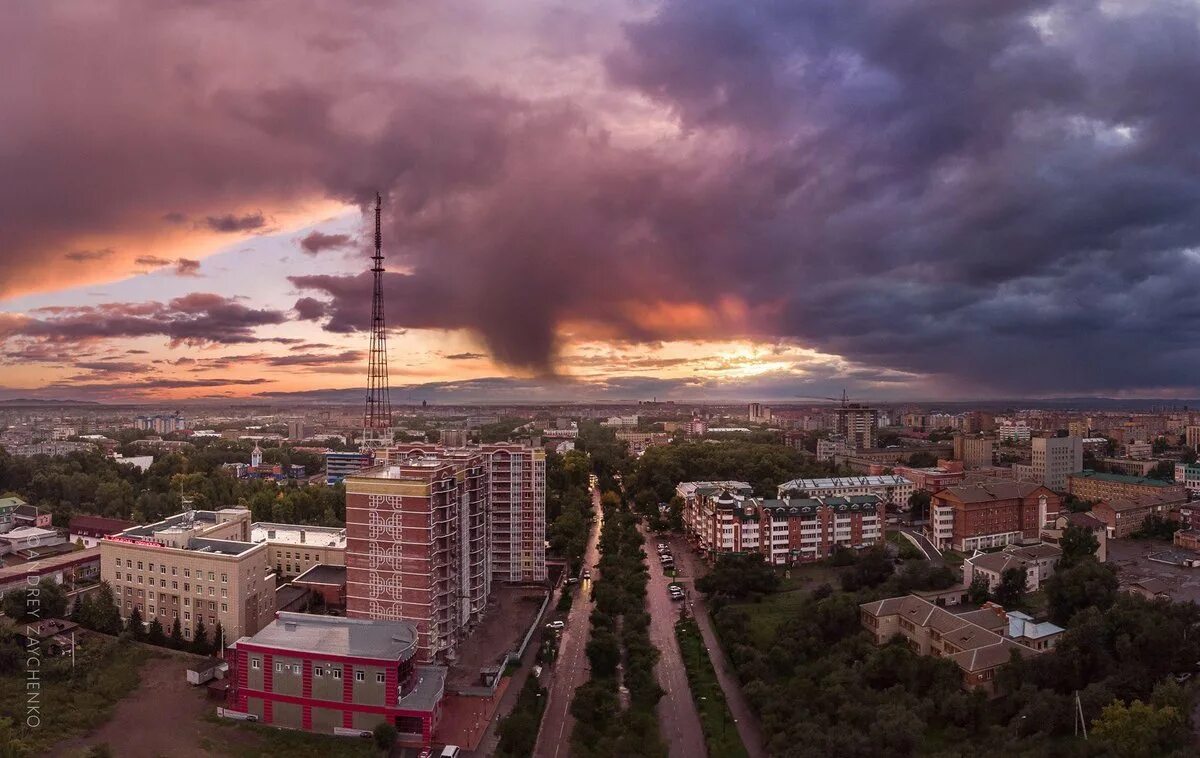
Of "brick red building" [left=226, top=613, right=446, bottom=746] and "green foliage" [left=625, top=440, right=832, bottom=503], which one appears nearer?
"brick red building" [left=226, top=613, right=446, bottom=746]

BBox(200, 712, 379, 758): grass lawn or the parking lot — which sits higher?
the parking lot

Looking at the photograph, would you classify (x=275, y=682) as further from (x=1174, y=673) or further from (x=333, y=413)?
(x=333, y=413)

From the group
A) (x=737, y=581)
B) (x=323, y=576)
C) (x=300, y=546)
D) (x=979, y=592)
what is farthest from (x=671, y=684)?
(x=300, y=546)

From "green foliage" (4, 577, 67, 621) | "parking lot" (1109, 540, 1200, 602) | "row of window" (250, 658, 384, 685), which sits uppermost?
"green foliage" (4, 577, 67, 621)

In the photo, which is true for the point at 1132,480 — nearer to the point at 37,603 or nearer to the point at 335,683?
the point at 335,683

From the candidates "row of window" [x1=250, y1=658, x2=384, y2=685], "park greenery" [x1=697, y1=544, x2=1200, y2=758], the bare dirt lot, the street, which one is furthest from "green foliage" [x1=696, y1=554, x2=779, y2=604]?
the bare dirt lot

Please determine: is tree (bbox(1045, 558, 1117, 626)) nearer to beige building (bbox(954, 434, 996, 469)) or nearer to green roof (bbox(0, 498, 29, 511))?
green roof (bbox(0, 498, 29, 511))
